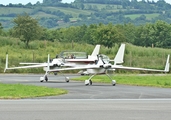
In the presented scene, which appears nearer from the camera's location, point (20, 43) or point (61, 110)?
point (61, 110)

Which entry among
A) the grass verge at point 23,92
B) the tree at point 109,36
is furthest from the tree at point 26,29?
the grass verge at point 23,92

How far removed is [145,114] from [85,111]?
2.00 metres

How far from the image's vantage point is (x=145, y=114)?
1712cm

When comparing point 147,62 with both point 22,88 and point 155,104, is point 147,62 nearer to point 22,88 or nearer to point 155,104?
point 22,88

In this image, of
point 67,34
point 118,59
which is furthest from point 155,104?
point 67,34

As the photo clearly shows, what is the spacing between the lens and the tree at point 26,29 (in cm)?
6681

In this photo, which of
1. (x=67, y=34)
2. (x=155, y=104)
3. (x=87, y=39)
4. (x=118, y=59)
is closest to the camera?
(x=155, y=104)

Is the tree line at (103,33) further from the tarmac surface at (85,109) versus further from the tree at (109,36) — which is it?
the tarmac surface at (85,109)

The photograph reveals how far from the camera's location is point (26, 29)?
6650 centimetres

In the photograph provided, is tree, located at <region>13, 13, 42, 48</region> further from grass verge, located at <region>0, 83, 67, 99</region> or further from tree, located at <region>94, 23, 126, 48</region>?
grass verge, located at <region>0, 83, 67, 99</region>

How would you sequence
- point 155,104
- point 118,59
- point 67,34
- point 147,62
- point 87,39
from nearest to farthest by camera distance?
point 155,104
point 118,59
point 147,62
point 87,39
point 67,34

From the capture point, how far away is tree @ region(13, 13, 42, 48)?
66812 mm

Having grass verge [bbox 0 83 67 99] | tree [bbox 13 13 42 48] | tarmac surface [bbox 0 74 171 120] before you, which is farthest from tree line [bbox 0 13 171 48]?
tarmac surface [bbox 0 74 171 120]

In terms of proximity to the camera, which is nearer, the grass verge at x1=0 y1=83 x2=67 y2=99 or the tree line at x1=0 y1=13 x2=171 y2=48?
the grass verge at x1=0 y1=83 x2=67 y2=99
